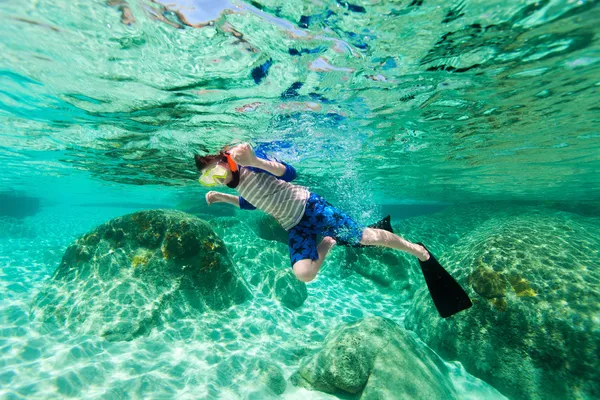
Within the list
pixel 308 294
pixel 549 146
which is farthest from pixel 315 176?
pixel 549 146

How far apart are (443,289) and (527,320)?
2183 millimetres

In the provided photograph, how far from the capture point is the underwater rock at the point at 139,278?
6.62m

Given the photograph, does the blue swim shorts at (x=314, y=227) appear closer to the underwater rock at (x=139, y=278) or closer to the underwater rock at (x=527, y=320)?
the underwater rock at (x=527, y=320)

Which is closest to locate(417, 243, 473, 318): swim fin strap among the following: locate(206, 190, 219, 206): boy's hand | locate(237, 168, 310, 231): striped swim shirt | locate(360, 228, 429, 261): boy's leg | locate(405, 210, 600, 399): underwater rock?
locate(360, 228, 429, 261): boy's leg

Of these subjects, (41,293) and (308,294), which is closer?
(41,293)

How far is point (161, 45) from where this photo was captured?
5.63m

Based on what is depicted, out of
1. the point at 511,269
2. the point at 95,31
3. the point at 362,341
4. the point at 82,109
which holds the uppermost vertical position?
the point at 95,31

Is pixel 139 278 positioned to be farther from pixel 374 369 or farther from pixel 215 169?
pixel 374 369

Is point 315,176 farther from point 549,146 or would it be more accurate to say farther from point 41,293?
point 41,293

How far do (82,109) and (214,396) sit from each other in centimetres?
966

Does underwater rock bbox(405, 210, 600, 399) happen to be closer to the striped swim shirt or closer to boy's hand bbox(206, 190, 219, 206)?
the striped swim shirt

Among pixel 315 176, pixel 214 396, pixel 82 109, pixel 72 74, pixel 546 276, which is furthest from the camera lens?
pixel 315 176

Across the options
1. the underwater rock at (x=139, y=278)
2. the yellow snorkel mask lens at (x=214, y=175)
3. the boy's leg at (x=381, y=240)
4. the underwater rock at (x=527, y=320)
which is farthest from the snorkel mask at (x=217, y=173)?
the underwater rock at (x=527, y=320)

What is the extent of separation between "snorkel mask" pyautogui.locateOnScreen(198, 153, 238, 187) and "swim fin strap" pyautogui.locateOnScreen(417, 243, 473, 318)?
13.4ft
